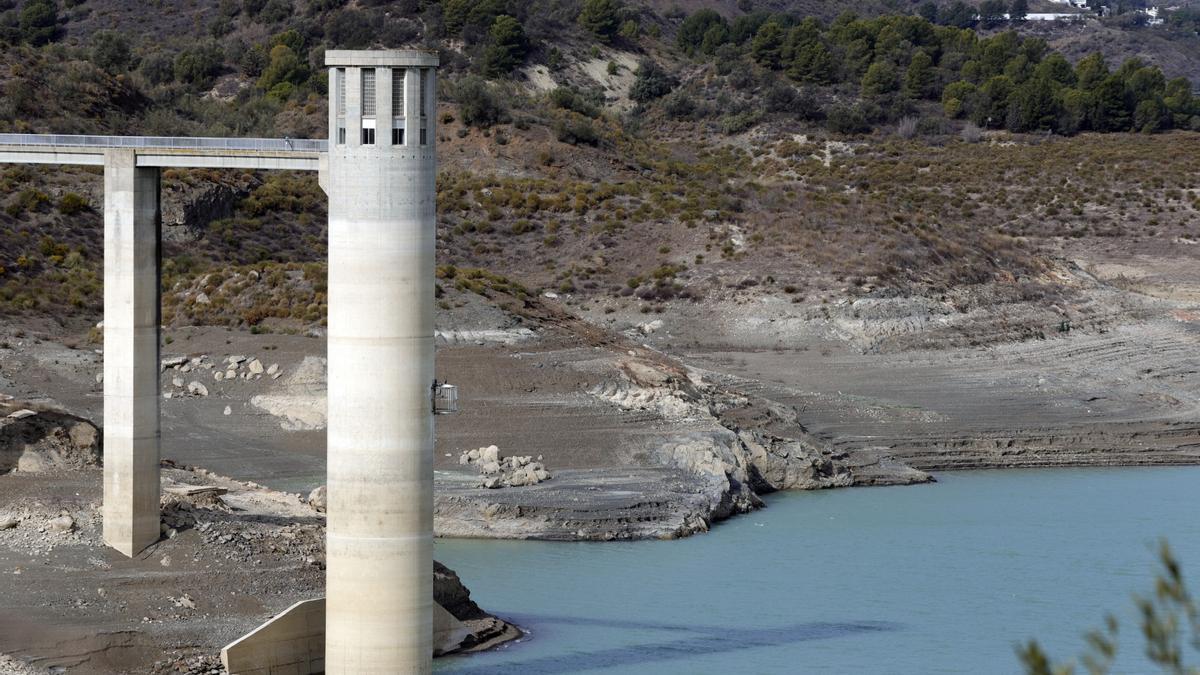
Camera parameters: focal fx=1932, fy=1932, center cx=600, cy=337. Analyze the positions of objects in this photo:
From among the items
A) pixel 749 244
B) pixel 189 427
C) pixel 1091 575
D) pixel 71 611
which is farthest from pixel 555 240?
pixel 71 611

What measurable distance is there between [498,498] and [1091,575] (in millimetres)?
8980

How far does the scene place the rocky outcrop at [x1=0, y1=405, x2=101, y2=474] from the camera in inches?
964

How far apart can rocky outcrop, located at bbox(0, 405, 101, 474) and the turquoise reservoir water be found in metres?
5.34

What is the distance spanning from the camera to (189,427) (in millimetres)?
33938

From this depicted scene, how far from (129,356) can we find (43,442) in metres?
3.32

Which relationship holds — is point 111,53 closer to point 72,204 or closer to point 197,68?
point 197,68

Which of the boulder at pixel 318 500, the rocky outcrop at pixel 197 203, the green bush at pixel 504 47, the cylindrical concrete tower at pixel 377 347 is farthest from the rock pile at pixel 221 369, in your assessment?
the green bush at pixel 504 47

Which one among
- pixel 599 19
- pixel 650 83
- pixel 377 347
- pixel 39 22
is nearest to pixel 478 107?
pixel 650 83

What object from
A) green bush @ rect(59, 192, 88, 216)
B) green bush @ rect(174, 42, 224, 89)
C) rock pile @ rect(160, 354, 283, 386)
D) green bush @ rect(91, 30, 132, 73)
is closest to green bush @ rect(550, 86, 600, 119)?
green bush @ rect(174, 42, 224, 89)

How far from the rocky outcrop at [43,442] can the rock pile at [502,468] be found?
738cm

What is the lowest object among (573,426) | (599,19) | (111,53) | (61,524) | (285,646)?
(285,646)

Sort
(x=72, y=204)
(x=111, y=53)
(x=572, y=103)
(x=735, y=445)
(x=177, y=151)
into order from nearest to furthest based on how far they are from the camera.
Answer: (x=177, y=151)
(x=735, y=445)
(x=72, y=204)
(x=111, y=53)
(x=572, y=103)

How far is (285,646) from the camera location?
20.1 metres

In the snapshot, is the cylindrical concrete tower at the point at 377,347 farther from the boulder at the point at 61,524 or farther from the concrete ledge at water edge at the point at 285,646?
the boulder at the point at 61,524
